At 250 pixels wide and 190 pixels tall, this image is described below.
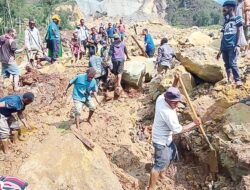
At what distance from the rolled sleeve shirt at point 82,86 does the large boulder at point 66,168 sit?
900 mm

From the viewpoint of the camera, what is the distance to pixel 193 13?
2591 inches

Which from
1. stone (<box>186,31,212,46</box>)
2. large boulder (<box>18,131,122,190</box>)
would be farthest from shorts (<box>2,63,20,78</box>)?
stone (<box>186,31,212,46</box>)

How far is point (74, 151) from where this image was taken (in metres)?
6.22

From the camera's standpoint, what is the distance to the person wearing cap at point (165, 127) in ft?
17.6

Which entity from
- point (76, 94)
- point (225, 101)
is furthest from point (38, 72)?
point (225, 101)

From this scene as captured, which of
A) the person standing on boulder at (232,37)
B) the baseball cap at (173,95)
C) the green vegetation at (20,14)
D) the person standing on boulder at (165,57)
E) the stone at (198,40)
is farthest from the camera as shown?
the green vegetation at (20,14)

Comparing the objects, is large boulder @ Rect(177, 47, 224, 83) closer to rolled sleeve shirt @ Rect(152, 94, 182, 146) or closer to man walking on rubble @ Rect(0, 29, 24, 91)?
rolled sleeve shirt @ Rect(152, 94, 182, 146)

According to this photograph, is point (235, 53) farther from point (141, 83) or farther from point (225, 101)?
point (141, 83)

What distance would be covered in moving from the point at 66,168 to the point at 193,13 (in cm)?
6289

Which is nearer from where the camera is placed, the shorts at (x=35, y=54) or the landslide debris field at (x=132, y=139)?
the landslide debris field at (x=132, y=139)

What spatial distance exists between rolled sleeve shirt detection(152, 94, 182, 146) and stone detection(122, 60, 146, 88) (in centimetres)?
437

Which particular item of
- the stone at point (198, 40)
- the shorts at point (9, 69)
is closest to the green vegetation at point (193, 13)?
the stone at point (198, 40)

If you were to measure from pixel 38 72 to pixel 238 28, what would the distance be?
5572 mm

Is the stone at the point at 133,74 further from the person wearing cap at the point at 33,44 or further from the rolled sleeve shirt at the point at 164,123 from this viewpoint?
the rolled sleeve shirt at the point at 164,123
